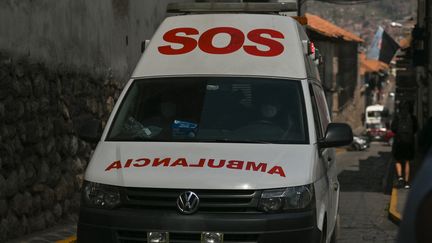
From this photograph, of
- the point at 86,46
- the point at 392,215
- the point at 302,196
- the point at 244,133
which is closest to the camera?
the point at 302,196

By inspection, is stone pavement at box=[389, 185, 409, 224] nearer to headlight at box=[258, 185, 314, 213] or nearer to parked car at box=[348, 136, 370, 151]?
headlight at box=[258, 185, 314, 213]

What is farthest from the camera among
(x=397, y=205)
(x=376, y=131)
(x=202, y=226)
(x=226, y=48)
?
(x=376, y=131)

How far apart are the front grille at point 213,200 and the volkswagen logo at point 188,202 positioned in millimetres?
27

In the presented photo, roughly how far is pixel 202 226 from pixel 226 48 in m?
2.10

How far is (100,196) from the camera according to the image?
5.89 m

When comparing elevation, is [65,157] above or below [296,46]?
below

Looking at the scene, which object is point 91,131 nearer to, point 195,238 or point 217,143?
point 217,143

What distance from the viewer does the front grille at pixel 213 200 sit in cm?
565

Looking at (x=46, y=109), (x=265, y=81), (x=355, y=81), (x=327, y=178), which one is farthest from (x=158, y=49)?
(x=355, y=81)

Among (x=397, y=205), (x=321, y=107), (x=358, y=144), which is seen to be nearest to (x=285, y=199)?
(x=321, y=107)

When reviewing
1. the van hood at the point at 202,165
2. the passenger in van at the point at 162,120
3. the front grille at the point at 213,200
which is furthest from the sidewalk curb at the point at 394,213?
the front grille at the point at 213,200

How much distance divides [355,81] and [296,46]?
9427cm

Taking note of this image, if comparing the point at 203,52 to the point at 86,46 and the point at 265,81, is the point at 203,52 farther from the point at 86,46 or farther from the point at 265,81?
the point at 86,46

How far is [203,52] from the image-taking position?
7164 millimetres
